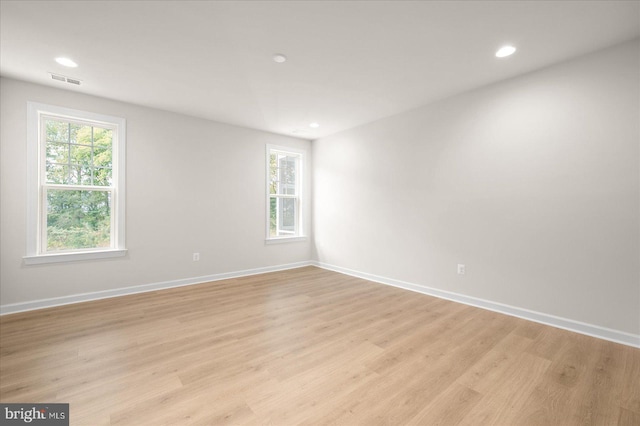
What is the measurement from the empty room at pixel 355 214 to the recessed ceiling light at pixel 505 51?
0.17 feet

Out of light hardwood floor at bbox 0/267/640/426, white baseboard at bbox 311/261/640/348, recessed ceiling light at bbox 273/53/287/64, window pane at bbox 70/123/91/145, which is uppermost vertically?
recessed ceiling light at bbox 273/53/287/64

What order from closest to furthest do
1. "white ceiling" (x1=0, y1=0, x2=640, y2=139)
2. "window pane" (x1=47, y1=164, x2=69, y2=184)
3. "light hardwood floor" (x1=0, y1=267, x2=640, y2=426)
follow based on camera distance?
"light hardwood floor" (x1=0, y1=267, x2=640, y2=426)
"white ceiling" (x1=0, y1=0, x2=640, y2=139)
"window pane" (x1=47, y1=164, x2=69, y2=184)

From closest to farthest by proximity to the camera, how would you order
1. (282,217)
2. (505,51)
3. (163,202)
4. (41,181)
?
(505,51), (41,181), (163,202), (282,217)

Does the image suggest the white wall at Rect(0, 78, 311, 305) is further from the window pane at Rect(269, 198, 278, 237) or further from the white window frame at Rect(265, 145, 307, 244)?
the window pane at Rect(269, 198, 278, 237)

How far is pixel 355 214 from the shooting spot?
198 inches

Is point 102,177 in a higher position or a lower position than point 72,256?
higher

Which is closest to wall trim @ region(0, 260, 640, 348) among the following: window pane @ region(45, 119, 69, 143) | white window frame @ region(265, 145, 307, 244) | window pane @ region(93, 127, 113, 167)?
white window frame @ region(265, 145, 307, 244)

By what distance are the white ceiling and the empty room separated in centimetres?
2

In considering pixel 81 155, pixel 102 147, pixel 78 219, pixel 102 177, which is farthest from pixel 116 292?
pixel 102 147

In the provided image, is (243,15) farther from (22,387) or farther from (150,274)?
(150,274)

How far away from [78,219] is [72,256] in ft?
1.57

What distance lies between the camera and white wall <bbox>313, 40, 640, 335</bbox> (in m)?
2.54

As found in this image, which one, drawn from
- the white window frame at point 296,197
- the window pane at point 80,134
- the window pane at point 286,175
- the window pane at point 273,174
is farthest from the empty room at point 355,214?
the window pane at point 286,175

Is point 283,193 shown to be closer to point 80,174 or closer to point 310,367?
point 80,174
